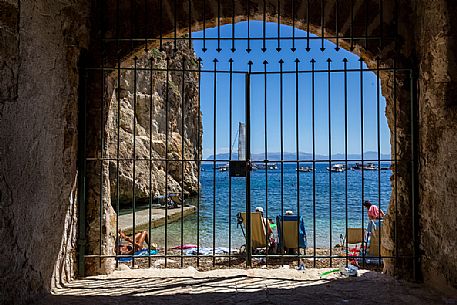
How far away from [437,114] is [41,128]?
3238mm

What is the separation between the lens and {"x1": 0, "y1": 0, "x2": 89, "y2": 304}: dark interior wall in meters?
2.66

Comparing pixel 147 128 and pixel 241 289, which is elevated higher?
pixel 147 128

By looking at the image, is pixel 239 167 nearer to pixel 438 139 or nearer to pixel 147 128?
pixel 438 139

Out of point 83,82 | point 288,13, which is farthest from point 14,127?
point 288,13

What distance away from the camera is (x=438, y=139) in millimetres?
3486

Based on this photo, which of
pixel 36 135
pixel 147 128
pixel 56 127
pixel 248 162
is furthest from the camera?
pixel 147 128

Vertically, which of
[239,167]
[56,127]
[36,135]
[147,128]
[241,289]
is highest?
[147,128]

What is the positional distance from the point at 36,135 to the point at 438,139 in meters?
3.24

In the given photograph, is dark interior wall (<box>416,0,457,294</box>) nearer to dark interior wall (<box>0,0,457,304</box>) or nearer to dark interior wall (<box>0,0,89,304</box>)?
dark interior wall (<box>0,0,457,304</box>)

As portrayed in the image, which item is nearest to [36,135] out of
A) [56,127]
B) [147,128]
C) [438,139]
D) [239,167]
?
[56,127]

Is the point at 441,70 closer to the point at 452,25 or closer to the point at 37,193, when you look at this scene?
the point at 452,25

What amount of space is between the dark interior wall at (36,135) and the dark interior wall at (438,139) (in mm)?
3176

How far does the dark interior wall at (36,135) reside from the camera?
2662 millimetres

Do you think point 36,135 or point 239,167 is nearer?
point 36,135
